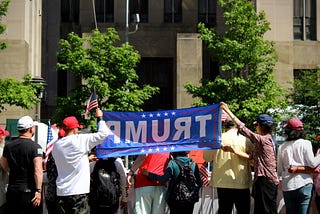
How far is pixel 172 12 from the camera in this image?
43.0m

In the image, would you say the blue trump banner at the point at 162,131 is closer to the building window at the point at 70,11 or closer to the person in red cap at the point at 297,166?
the person in red cap at the point at 297,166

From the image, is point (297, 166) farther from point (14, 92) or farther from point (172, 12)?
point (172, 12)

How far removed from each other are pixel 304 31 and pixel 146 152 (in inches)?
1238

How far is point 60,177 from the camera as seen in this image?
820 cm

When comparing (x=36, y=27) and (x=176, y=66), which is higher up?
(x=36, y=27)

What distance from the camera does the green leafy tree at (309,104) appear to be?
22.0m

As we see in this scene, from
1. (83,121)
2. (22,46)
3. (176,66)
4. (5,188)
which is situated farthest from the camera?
(176,66)

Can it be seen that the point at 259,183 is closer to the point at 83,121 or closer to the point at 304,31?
the point at 83,121

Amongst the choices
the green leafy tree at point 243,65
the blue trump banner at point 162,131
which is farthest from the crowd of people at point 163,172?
the green leafy tree at point 243,65

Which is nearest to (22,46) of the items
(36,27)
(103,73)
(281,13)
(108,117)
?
(36,27)

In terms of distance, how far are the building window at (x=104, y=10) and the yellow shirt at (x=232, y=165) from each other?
111 ft

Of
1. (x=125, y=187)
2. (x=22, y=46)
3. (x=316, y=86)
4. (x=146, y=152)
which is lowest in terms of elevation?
(x=125, y=187)

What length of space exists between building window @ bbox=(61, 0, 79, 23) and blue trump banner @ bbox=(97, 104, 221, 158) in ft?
120

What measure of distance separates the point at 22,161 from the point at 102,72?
20.9 metres
